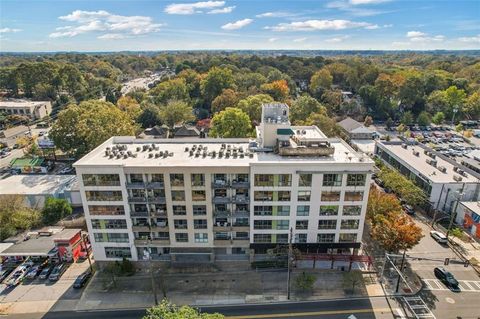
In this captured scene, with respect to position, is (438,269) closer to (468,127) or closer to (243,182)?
(243,182)

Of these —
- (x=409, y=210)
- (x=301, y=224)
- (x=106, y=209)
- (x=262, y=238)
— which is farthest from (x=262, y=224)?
(x=409, y=210)

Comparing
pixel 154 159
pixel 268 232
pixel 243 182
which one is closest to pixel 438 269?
pixel 268 232

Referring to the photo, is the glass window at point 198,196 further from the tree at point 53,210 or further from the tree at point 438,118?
the tree at point 438,118

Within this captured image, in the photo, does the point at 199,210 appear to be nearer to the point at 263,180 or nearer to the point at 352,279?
the point at 263,180

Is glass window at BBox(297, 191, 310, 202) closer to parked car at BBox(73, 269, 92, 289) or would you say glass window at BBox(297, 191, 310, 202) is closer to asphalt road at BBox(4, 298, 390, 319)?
asphalt road at BBox(4, 298, 390, 319)

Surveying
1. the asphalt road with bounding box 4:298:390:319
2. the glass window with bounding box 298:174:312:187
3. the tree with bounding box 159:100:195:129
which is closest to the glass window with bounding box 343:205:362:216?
the glass window with bounding box 298:174:312:187
